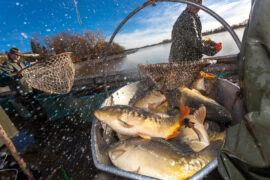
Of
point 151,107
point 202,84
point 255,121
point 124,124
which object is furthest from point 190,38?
point 255,121

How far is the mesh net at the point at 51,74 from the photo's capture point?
2.81 m

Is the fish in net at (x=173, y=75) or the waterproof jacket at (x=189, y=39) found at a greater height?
the waterproof jacket at (x=189, y=39)

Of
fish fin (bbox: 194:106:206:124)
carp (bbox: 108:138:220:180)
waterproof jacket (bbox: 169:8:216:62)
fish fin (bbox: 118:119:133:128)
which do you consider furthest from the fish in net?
carp (bbox: 108:138:220:180)

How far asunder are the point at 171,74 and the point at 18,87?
6694 mm

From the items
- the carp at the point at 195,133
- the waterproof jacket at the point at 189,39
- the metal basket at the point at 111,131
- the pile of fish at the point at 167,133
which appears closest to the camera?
the metal basket at the point at 111,131

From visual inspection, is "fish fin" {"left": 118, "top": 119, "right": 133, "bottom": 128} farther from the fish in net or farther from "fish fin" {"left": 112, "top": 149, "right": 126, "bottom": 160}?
the fish in net

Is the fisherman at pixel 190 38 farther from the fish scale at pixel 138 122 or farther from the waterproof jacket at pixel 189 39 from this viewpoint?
the fish scale at pixel 138 122

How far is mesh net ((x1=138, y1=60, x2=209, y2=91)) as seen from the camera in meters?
2.43

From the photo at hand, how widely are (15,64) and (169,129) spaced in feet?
24.8

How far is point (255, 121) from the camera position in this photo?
1.89 feet

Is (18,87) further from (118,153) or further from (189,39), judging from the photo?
(189,39)

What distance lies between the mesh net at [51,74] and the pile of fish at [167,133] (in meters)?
1.96

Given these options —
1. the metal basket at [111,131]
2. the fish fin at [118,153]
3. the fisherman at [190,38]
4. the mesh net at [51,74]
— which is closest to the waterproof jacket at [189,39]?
the fisherman at [190,38]

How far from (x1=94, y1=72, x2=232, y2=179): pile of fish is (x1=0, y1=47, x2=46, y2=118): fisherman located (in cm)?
556
